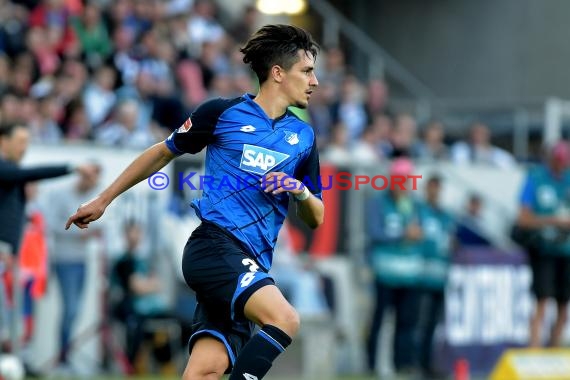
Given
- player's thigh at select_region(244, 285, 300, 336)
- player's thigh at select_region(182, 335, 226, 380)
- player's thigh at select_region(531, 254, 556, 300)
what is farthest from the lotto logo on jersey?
player's thigh at select_region(531, 254, 556, 300)

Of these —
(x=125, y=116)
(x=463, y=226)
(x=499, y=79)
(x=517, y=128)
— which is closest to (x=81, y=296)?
(x=125, y=116)

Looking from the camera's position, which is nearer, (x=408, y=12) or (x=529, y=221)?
(x=529, y=221)

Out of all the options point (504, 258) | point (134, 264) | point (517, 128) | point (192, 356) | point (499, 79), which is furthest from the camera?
point (499, 79)

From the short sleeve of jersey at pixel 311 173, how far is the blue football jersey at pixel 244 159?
28 mm

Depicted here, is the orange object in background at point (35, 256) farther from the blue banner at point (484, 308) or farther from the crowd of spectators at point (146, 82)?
the blue banner at point (484, 308)

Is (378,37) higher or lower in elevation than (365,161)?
higher

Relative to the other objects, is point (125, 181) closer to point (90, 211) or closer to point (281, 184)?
point (90, 211)

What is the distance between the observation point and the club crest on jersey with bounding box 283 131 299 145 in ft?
22.7

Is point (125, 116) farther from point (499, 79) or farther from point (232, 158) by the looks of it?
point (499, 79)

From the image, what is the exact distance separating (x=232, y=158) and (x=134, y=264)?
243 inches

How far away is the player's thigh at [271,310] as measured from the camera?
640 centimetres

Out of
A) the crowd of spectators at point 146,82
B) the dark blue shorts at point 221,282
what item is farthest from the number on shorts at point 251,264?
the crowd of spectators at point 146,82

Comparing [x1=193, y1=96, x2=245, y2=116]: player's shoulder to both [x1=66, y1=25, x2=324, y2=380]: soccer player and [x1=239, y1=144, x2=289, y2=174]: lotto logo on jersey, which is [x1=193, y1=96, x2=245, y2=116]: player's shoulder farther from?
[x1=239, y1=144, x2=289, y2=174]: lotto logo on jersey

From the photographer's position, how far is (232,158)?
6.88m
